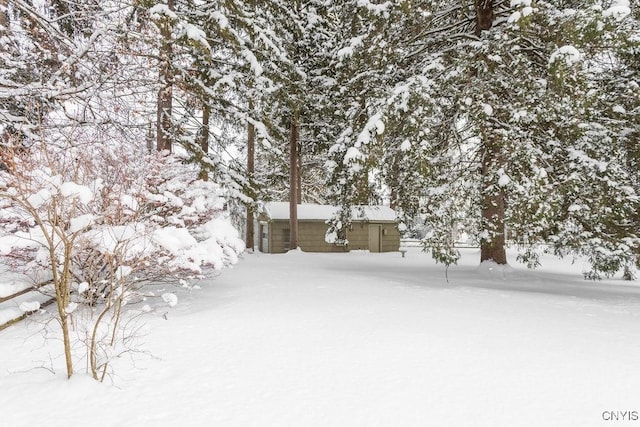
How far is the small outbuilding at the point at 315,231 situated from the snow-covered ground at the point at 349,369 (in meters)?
13.9

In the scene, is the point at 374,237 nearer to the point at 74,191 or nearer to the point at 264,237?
the point at 264,237

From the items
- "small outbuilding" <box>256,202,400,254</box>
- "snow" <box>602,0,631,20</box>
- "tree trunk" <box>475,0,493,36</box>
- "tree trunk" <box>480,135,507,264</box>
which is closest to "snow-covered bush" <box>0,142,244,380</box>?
"tree trunk" <box>480,135,507,264</box>

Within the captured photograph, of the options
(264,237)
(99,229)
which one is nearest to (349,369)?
(99,229)

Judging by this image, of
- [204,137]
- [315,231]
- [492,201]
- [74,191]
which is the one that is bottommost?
[315,231]

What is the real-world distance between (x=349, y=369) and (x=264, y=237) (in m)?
19.0

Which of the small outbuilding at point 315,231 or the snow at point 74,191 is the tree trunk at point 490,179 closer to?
the snow at point 74,191

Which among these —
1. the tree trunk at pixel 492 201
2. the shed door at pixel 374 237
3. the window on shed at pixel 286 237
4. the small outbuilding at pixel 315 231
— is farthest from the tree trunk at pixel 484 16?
the shed door at pixel 374 237

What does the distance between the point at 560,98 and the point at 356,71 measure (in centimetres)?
457

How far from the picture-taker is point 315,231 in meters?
22.4

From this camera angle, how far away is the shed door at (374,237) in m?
24.5

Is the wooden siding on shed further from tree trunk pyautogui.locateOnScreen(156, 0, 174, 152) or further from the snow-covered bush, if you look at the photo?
the snow-covered bush

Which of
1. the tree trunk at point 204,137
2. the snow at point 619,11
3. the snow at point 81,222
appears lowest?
the snow at point 81,222

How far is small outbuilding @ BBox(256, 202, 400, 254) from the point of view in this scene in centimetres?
2138

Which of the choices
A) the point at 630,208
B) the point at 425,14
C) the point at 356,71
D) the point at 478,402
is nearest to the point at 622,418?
the point at 478,402
